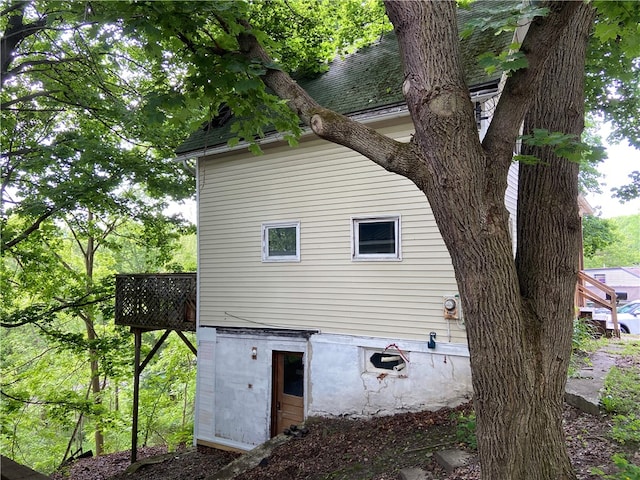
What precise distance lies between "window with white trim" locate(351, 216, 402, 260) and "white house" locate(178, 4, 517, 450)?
0.9 inches

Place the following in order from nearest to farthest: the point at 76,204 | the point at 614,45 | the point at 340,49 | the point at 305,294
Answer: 1. the point at 614,45
2. the point at 305,294
3. the point at 76,204
4. the point at 340,49

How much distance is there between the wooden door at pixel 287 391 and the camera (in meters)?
7.54

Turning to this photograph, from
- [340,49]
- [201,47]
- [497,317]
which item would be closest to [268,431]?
[497,317]

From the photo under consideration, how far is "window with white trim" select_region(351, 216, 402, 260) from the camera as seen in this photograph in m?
6.66

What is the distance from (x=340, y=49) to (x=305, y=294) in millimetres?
7393

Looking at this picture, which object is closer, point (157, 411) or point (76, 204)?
point (76, 204)

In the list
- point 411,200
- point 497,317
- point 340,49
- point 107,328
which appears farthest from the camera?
point 107,328

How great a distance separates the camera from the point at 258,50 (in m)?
3.61

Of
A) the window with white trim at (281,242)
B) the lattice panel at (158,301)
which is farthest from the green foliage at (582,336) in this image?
the lattice panel at (158,301)

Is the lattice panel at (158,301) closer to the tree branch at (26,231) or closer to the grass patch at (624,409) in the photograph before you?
the tree branch at (26,231)

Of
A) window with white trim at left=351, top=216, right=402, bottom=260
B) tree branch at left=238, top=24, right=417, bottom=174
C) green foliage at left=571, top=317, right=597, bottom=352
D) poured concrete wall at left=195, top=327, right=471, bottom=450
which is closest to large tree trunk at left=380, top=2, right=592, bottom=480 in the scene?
tree branch at left=238, top=24, right=417, bottom=174

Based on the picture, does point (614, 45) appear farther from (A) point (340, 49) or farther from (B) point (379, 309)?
(A) point (340, 49)

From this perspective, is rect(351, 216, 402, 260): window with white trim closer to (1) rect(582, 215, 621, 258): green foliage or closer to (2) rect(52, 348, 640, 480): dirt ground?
(2) rect(52, 348, 640, 480): dirt ground

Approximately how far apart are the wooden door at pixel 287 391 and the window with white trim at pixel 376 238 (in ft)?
8.20
